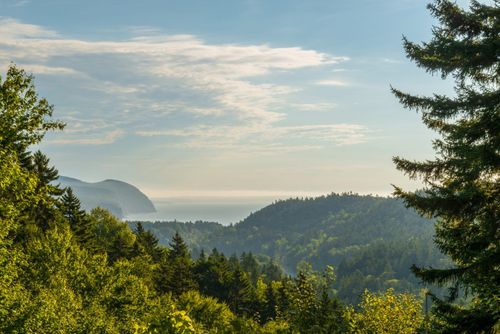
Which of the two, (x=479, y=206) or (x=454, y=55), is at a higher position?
(x=454, y=55)

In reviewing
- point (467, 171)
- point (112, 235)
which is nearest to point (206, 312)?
point (112, 235)

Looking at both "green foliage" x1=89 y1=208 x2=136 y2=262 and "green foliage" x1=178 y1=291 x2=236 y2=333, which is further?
"green foliage" x1=89 y1=208 x2=136 y2=262

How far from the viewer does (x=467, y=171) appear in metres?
16.8

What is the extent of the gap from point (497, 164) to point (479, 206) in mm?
2275

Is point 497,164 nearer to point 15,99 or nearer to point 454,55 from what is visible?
point 454,55

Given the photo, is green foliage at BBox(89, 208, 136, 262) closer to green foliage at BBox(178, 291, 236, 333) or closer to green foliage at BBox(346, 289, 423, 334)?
green foliage at BBox(178, 291, 236, 333)

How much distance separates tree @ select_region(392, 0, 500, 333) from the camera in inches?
610

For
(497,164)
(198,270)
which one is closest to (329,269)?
(497,164)

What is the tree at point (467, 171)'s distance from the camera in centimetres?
1548

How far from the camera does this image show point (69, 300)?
3594cm

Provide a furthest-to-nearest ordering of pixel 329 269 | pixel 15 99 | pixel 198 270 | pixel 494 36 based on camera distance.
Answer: pixel 198 270
pixel 329 269
pixel 15 99
pixel 494 36

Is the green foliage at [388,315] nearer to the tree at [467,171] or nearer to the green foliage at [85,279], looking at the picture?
the green foliage at [85,279]

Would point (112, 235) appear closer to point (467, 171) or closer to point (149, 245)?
point (149, 245)

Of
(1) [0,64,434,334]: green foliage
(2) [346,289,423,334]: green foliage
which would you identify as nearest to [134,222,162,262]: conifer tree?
(1) [0,64,434,334]: green foliage
